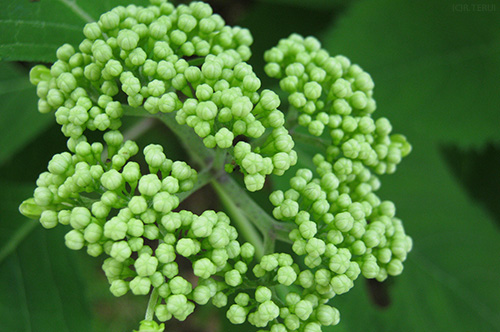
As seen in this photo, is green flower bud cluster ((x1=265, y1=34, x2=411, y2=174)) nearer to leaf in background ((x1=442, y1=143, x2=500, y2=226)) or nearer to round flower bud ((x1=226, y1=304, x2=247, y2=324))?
round flower bud ((x1=226, y1=304, x2=247, y2=324))

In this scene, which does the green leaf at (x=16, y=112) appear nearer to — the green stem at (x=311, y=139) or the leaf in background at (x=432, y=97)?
the green stem at (x=311, y=139)

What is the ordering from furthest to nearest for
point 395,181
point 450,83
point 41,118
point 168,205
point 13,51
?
point 395,181 → point 450,83 → point 41,118 → point 13,51 → point 168,205

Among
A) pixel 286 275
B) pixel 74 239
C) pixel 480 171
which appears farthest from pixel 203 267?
pixel 480 171

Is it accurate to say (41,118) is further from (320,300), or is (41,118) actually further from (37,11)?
(320,300)

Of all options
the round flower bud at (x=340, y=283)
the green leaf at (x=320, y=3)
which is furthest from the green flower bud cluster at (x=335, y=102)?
the green leaf at (x=320, y=3)

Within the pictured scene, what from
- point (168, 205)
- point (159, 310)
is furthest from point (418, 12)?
point (159, 310)

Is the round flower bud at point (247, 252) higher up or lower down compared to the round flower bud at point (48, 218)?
higher up

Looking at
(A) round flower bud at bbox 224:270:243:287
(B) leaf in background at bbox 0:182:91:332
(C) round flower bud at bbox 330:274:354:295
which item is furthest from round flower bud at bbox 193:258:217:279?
(B) leaf in background at bbox 0:182:91:332
